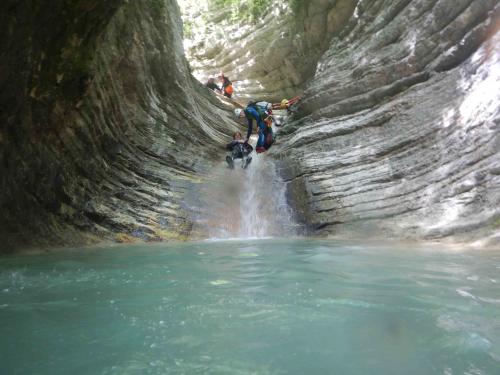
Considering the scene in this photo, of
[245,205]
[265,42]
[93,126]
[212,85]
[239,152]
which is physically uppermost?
[265,42]

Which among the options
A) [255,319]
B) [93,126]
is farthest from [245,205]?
[255,319]

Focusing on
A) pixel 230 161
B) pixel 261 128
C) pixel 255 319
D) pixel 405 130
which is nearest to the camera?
pixel 255 319

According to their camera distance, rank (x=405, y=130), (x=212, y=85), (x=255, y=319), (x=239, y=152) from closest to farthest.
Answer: (x=255, y=319), (x=405, y=130), (x=239, y=152), (x=212, y=85)

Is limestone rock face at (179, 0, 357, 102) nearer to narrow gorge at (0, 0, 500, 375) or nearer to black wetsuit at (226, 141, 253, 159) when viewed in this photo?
narrow gorge at (0, 0, 500, 375)

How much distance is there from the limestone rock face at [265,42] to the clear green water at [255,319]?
1546 centimetres

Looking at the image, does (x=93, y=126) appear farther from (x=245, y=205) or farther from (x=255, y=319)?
(x=255, y=319)

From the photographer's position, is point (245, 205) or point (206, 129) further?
point (206, 129)

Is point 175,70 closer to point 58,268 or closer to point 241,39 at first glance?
point 58,268

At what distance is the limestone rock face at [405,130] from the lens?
23.6 ft

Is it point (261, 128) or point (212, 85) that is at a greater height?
point (212, 85)

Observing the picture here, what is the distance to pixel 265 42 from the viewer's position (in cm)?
2080

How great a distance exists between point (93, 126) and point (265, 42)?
1431 cm

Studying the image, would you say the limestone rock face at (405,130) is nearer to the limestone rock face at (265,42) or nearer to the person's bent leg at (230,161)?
the person's bent leg at (230,161)

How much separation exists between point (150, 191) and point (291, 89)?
13786mm
